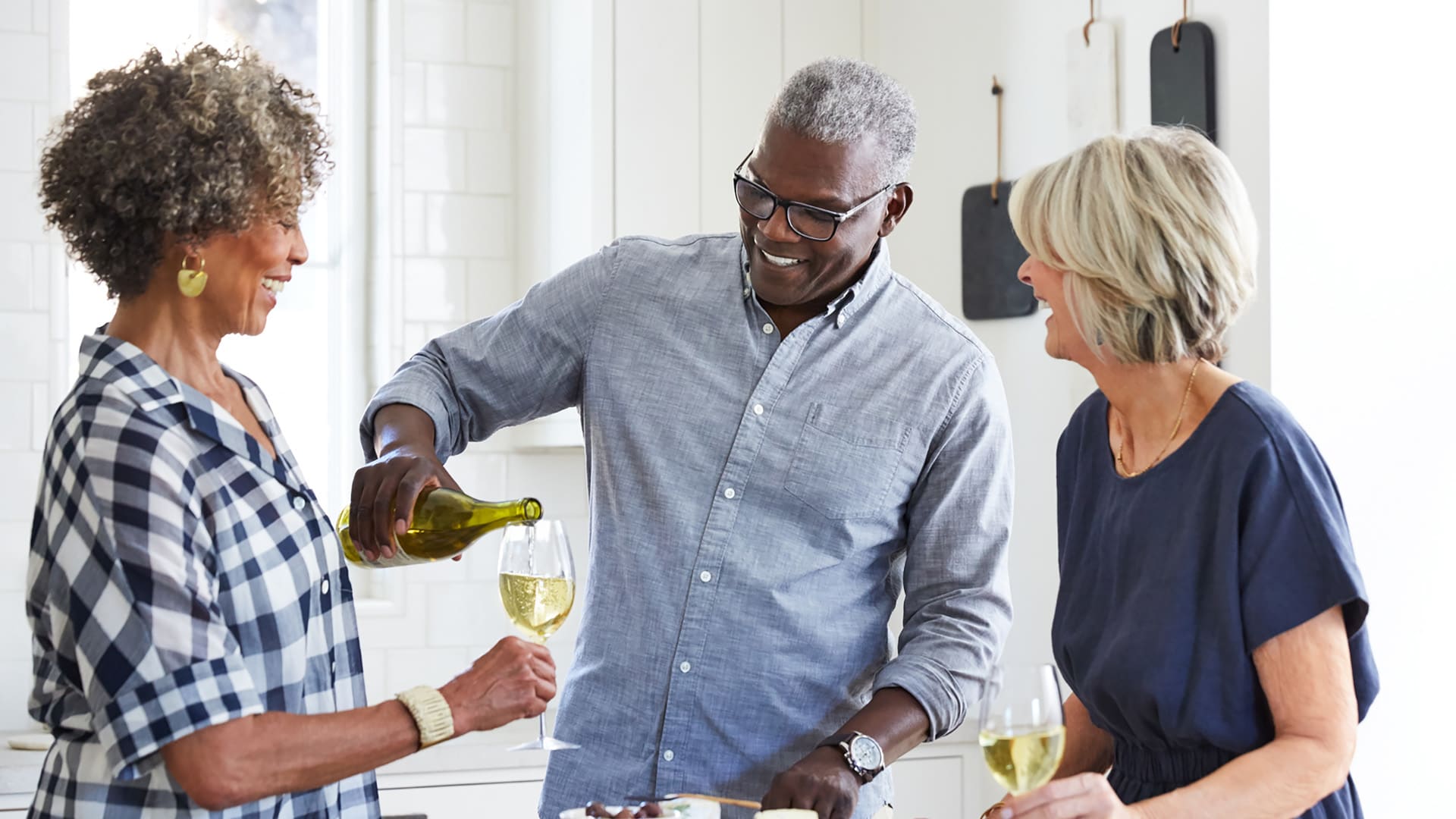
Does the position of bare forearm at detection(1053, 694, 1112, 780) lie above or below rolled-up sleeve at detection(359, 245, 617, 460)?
below

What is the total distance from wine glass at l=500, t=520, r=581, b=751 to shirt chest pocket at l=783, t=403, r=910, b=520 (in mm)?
326

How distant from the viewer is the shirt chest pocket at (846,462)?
1.83 m

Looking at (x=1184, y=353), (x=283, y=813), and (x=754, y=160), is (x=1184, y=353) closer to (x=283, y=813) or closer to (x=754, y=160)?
(x=754, y=160)

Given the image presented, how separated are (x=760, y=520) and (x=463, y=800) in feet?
4.61

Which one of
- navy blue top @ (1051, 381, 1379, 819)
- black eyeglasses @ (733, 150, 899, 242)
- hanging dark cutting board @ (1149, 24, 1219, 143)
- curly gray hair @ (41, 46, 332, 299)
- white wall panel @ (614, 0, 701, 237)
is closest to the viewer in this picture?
curly gray hair @ (41, 46, 332, 299)

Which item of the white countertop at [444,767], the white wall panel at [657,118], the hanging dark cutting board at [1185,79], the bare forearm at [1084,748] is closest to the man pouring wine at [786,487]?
the bare forearm at [1084,748]

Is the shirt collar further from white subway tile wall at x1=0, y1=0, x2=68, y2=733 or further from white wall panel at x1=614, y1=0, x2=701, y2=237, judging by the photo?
white subway tile wall at x1=0, y1=0, x2=68, y2=733

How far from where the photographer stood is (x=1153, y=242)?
4.97 ft

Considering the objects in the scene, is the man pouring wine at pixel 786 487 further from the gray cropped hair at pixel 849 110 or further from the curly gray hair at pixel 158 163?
the curly gray hair at pixel 158 163

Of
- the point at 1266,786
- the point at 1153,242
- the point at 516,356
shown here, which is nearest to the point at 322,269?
the point at 516,356

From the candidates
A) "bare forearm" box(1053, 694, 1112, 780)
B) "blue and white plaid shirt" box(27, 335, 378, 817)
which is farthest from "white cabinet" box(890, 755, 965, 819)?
"blue and white plaid shirt" box(27, 335, 378, 817)

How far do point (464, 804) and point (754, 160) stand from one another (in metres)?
1.64

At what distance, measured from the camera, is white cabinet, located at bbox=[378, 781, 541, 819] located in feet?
9.52

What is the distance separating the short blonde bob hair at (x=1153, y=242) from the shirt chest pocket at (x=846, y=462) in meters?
0.35
